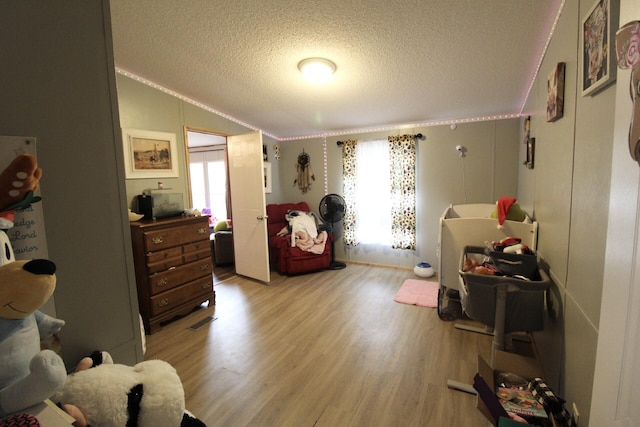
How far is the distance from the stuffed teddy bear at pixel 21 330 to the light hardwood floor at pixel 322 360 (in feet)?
4.31

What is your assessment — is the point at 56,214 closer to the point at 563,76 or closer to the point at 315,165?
the point at 563,76

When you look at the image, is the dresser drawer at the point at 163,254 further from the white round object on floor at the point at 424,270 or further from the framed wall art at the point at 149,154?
the white round object on floor at the point at 424,270

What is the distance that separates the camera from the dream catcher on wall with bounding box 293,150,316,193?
4918 millimetres

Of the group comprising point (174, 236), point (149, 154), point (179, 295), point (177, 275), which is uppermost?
point (149, 154)

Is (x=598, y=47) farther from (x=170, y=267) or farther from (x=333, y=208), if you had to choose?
(x=333, y=208)

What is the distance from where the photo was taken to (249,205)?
3818 millimetres

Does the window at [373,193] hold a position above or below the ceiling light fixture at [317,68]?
below

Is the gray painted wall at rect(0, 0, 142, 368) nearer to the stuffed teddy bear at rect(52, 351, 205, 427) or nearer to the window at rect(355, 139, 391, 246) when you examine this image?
the stuffed teddy bear at rect(52, 351, 205, 427)

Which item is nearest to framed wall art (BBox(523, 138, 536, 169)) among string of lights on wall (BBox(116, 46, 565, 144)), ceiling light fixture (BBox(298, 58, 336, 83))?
string of lights on wall (BBox(116, 46, 565, 144))

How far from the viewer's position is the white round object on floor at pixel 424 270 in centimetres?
395

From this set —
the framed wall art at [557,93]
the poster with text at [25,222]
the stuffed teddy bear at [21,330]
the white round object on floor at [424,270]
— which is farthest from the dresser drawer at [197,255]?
the framed wall art at [557,93]

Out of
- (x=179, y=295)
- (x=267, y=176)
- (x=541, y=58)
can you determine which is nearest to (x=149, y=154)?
(x=179, y=295)

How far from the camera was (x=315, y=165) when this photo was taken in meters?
4.88

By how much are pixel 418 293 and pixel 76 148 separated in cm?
340
